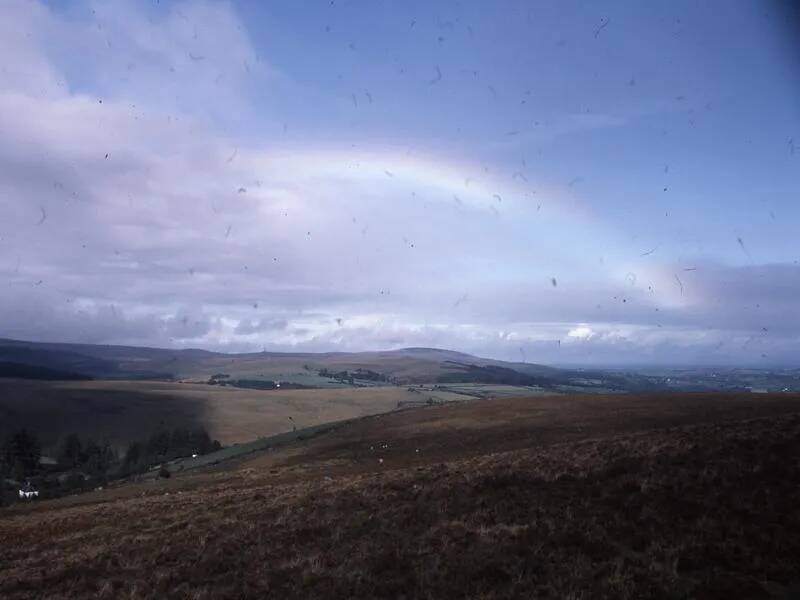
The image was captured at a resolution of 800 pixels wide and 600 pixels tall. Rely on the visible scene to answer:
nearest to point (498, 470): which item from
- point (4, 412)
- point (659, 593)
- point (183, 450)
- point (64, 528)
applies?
point (659, 593)

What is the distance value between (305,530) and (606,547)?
814 cm

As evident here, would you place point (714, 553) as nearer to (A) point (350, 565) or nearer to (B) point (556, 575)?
(B) point (556, 575)

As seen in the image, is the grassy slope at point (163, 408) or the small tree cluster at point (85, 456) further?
the grassy slope at point (163, 408)

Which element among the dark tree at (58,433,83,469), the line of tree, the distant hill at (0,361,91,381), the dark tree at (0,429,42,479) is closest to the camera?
the line of tree

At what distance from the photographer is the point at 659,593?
384 inches

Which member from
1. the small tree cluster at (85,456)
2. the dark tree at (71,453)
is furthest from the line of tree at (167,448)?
the dark tree at (71,453)

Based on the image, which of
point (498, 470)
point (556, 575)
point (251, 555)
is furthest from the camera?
point (498, 470)

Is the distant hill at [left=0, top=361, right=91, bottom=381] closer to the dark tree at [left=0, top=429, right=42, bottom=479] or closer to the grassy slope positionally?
the grassy slope

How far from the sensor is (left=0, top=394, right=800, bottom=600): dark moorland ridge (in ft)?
35.3

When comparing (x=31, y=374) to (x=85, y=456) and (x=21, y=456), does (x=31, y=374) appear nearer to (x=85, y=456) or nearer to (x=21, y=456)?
(x=85, y=456)

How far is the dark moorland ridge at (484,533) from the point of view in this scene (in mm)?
10750

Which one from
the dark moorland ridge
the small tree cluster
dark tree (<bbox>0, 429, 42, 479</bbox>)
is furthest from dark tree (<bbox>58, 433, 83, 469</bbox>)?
the dark moorland ridge

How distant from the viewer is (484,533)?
13.4m

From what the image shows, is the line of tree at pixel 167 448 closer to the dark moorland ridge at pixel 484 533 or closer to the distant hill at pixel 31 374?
the dark moorland ridge at pixel 484 533
